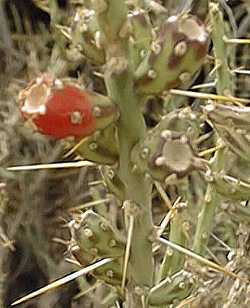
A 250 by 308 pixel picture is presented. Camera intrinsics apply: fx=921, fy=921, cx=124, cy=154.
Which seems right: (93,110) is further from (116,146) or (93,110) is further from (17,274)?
(17,274)

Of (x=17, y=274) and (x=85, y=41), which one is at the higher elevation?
(x=85, y=41)

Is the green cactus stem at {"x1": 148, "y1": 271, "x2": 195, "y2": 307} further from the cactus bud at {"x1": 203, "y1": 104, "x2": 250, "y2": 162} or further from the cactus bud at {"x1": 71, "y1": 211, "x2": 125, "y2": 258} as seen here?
the cactus bud at {"x1": 203, "y1": 104, "x2": 250, "y2": 162}

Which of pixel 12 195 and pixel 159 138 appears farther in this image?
pixel 12 195

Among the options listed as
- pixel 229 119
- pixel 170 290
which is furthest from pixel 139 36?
pixel 170 290

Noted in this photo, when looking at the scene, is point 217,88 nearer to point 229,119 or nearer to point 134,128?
point 229,119

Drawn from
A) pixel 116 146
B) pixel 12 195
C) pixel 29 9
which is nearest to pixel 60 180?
pixel 12 195

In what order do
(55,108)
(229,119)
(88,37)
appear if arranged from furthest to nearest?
(229,119) → (88,37) → (55,108)
